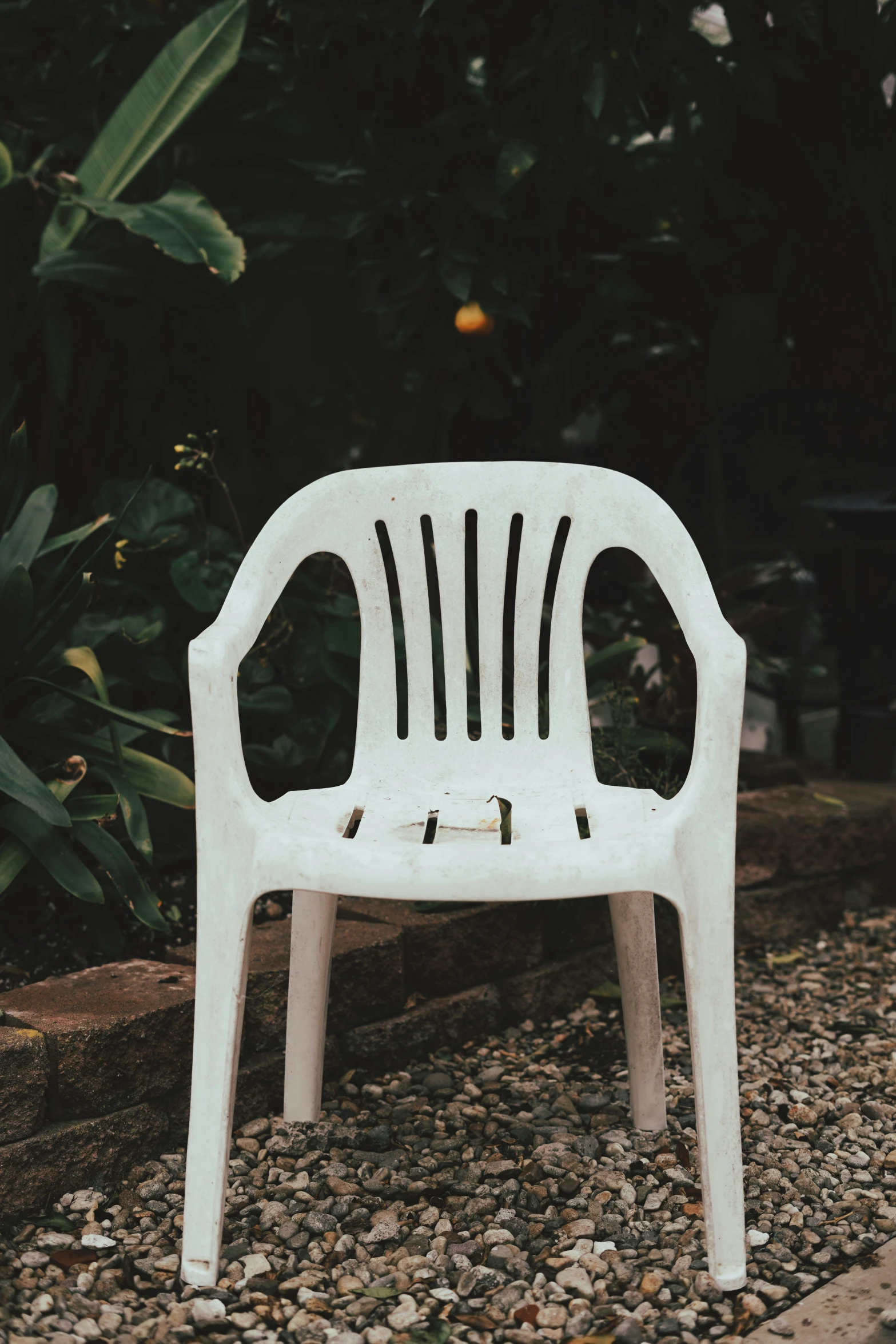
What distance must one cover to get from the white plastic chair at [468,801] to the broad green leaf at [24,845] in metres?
0.47

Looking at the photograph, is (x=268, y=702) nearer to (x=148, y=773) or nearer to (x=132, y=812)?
(x=148, y=773)

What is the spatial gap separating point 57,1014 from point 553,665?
0.88m

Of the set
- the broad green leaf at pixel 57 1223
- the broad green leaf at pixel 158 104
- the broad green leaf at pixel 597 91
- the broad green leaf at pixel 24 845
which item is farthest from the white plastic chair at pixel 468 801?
the broad green leaf at pixel 158 104

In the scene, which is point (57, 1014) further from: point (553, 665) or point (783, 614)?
point (783, 614)

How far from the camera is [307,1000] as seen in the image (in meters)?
1.84

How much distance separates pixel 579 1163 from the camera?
184 cm

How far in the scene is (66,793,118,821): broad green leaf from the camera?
6.73 feet

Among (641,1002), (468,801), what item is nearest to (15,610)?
(468,801)

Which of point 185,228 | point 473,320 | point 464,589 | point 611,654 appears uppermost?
point 185,228

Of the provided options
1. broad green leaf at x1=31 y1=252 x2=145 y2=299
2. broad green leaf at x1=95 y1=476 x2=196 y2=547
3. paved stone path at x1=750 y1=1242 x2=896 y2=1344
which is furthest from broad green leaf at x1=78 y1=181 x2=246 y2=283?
paved stone path at x1=750 y1=1242 x2=896 y2=1344

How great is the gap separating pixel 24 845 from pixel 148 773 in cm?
23

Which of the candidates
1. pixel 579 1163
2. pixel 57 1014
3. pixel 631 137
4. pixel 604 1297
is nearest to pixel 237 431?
pixel 631 137

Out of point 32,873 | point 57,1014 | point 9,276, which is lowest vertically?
point 57,1014

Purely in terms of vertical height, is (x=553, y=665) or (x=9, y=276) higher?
(x=9, y=276)
